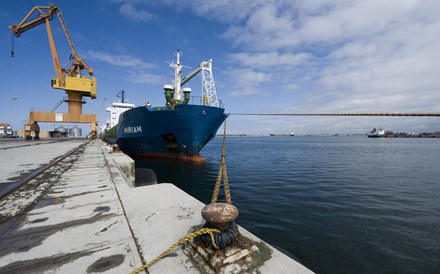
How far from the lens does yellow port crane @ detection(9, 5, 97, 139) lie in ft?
80.7

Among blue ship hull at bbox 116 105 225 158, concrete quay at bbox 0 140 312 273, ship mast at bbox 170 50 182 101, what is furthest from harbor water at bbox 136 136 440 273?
ship mast at bbox 170 50 182 101

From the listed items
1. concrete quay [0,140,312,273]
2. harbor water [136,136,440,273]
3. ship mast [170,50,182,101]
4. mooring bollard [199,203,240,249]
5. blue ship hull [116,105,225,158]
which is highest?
ship mast [170,50,182,101]

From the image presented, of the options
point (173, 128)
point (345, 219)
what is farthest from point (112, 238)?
point (173, 128)

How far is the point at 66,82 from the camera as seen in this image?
2444cm

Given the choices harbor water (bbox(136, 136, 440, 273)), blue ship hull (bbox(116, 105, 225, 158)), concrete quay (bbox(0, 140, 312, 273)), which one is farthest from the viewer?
blue ship hull (bbox(116, 105, 225, 158))

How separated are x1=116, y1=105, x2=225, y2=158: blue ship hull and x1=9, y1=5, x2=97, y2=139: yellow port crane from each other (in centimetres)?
1198

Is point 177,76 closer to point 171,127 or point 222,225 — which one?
point 171,127

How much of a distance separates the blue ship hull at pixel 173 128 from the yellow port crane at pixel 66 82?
12.0 metres

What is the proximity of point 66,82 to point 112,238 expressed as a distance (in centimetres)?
2931

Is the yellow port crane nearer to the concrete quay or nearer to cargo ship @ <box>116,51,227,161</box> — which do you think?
cargo ship @ <box>116,51,227,161</box>

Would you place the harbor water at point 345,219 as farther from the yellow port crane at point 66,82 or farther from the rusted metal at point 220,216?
the yellow port crane at point 66,82

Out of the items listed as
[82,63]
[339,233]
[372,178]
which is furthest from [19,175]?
[82,63]

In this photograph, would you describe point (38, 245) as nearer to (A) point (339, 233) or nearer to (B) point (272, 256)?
(B) point (272, 256)

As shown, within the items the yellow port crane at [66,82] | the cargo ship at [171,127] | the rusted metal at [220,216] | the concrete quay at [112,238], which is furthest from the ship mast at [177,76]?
the rusted metal at [220,216]
